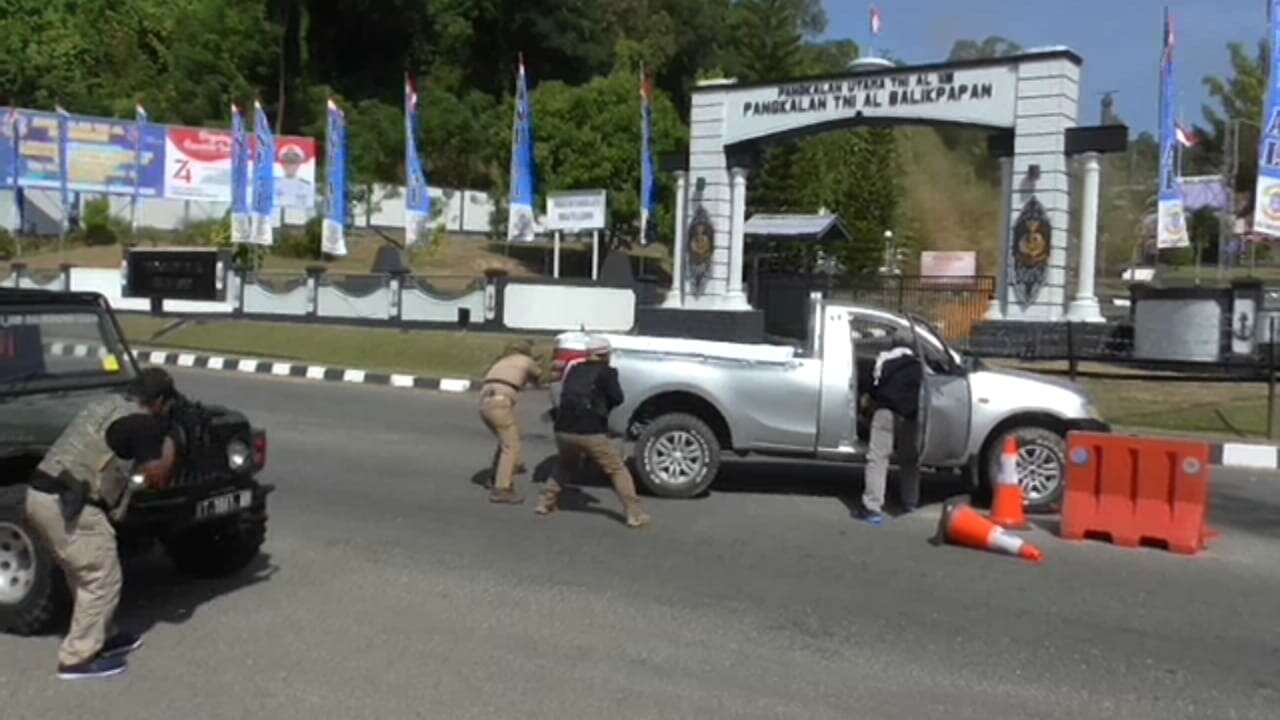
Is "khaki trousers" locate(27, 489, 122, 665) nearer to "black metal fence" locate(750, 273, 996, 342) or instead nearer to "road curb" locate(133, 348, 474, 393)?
"road curb" locate(133, 348, 474, 393)

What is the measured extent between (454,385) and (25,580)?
1521 cm

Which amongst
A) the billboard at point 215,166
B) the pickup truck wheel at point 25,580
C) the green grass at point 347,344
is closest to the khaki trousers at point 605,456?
the pickup truck wheel at point 25,580

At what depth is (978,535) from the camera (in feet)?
30.0

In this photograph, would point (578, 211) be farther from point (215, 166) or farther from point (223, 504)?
point (223, 504)

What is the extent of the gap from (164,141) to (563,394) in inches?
1669

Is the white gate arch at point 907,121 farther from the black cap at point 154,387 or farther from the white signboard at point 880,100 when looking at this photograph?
the black cap at point 154,387

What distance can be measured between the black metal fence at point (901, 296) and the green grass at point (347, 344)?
18.9 feet

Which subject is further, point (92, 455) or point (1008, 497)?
point (1008, 497)

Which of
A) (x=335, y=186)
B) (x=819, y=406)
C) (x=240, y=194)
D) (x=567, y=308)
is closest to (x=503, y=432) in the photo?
(x=819, y=406)

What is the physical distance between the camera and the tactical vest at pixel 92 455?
5.73m

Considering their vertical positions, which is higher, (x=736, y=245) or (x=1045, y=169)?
(x=1045, y=169)

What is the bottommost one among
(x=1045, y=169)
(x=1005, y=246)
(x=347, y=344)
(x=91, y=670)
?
(x=91, y=670)

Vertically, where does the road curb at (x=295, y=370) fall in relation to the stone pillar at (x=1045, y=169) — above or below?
below

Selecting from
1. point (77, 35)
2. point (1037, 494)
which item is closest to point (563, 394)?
point (1037, 494)
